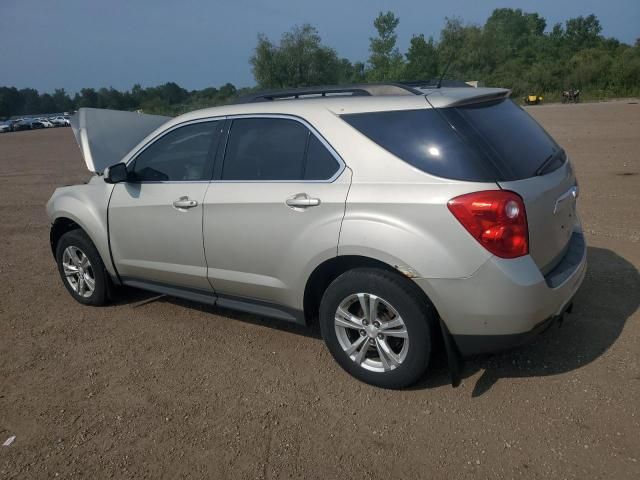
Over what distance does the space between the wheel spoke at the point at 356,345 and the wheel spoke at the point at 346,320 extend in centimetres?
8

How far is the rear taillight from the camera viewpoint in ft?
9.24

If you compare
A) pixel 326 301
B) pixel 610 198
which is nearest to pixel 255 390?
pixel 326 301

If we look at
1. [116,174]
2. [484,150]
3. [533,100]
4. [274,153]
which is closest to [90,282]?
[116,174]

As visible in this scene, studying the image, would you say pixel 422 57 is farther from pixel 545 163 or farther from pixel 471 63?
pixel 545 163

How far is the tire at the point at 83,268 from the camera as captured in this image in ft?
15.6

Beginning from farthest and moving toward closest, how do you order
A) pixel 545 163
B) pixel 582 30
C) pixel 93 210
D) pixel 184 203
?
pixel 582 30, pixel 93 210, pixel 184 203, pixel 545 163

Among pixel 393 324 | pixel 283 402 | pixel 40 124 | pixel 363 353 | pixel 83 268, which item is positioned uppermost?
pixel 393 324

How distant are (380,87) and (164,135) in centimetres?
177

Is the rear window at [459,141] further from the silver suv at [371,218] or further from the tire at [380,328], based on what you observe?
the tire at [380,328]

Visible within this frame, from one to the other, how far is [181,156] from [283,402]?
200cm

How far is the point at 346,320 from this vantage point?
3361mm

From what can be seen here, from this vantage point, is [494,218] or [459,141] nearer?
[494,218]

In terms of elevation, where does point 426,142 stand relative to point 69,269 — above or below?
above

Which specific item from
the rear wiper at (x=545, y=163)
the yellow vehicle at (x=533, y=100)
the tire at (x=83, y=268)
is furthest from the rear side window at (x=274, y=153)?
the yellow vehicle at (x=533, y=100)
